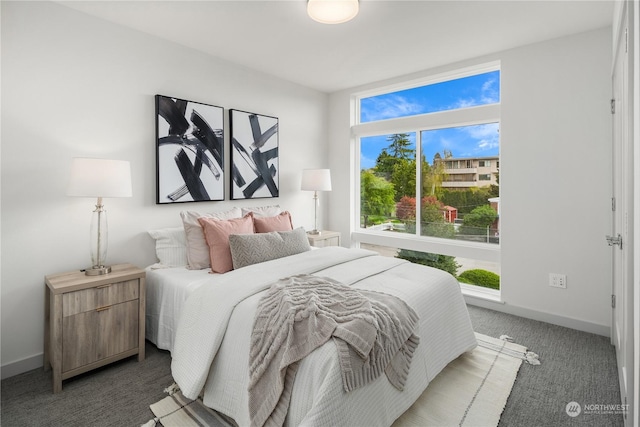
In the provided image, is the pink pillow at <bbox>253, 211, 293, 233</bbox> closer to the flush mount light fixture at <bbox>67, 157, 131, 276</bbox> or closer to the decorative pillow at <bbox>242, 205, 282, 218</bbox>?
the decorative pillow at <bbox>242, 205, 282, 218</bbox>

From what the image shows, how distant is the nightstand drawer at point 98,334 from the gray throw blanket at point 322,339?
1.21 m

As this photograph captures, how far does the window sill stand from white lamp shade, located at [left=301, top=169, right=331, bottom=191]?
6.34 feet

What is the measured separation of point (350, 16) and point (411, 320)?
211cm

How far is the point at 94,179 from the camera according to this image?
91.4 inches

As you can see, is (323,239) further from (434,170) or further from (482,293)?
(482,293)

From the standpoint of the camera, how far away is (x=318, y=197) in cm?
475

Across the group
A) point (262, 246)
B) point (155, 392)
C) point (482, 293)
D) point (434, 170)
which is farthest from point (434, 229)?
point (155, 392)

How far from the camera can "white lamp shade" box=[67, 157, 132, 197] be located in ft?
7.54

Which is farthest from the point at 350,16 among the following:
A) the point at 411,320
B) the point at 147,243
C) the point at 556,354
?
the point at 556,354

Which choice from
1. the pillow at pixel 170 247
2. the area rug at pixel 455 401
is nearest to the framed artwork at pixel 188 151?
the pillow at pixel 170 247

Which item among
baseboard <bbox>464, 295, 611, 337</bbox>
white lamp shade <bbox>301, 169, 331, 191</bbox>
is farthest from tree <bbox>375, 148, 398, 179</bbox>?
baseboard <bbox>464, 295, 611, 337</bbox>

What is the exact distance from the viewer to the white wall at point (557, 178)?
2910mm

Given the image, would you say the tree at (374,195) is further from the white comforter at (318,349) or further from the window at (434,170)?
the white comforter at (318,349)

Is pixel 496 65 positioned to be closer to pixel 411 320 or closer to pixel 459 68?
pixel 459 68
